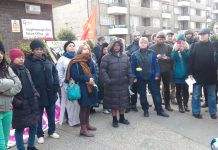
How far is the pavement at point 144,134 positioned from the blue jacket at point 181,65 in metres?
0.91

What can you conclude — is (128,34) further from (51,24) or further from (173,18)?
(51,24)

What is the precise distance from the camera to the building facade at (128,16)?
121 feet

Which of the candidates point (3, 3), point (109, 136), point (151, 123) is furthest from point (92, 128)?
point (3, 3)

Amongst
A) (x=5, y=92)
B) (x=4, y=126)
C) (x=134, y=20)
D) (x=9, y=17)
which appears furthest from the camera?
(x=134, y=20)

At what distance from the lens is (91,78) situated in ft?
17.0

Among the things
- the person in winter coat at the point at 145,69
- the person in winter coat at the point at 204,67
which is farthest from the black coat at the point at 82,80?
the person in winter coat at the point at 204,67

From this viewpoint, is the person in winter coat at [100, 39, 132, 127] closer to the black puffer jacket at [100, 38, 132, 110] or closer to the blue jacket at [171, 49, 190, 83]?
the black puffer jacket at [100, 38, 132, 110]

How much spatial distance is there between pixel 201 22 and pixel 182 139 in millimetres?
59706

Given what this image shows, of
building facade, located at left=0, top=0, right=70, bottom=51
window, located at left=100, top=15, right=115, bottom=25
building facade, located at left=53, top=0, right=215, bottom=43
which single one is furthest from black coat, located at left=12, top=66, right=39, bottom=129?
window, located at left=100, top=15, right=115, bottom=25

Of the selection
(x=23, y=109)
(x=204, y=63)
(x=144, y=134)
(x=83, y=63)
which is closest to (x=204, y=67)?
(x=204, y=63)

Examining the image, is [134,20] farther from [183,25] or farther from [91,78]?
[91,78]

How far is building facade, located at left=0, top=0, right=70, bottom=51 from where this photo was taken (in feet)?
29.4

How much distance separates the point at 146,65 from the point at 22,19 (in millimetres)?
5202

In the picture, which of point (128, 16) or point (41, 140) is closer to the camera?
point (41, 140)
